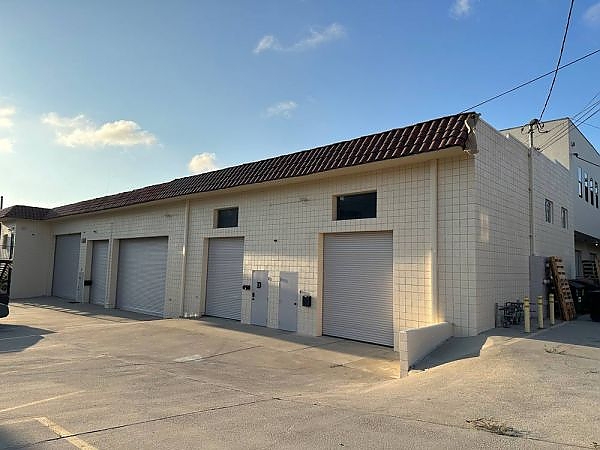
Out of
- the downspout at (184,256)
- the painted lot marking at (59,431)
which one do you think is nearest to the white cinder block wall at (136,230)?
the downspout at (184,256)

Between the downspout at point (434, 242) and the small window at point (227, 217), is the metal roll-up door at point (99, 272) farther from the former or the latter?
the downspout at point (434, 242)

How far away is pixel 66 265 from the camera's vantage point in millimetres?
26938

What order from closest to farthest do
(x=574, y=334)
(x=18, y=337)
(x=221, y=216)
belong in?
(x=574, y=334) → (x=18, y=337) → (x=221, y=216)

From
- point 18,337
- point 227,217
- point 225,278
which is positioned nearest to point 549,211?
point 227,217

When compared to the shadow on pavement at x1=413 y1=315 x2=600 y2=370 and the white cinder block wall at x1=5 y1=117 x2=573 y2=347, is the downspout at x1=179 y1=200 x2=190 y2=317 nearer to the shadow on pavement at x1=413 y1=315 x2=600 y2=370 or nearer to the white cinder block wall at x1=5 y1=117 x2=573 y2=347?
the white cinder block wall at x1=5 y1=117 x2=573 y2=347

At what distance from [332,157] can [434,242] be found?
3.57 m

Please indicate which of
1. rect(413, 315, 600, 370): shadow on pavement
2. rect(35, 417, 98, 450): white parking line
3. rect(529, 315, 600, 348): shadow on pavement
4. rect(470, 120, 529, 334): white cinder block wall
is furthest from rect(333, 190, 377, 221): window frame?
rect(35, 417, 98, 450): white parking line

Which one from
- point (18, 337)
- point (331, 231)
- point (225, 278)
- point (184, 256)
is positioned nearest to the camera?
point (18, 337)

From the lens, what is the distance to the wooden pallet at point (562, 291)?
13.3 m

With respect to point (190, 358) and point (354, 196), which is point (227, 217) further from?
point (190, 358)

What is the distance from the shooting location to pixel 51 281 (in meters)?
28.1

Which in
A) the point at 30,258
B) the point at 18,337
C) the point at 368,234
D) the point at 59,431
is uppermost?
the point at 368,234

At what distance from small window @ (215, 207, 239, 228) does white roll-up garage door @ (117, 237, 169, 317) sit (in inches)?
153

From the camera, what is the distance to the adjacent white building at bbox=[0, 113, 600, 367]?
10078 millimetres
